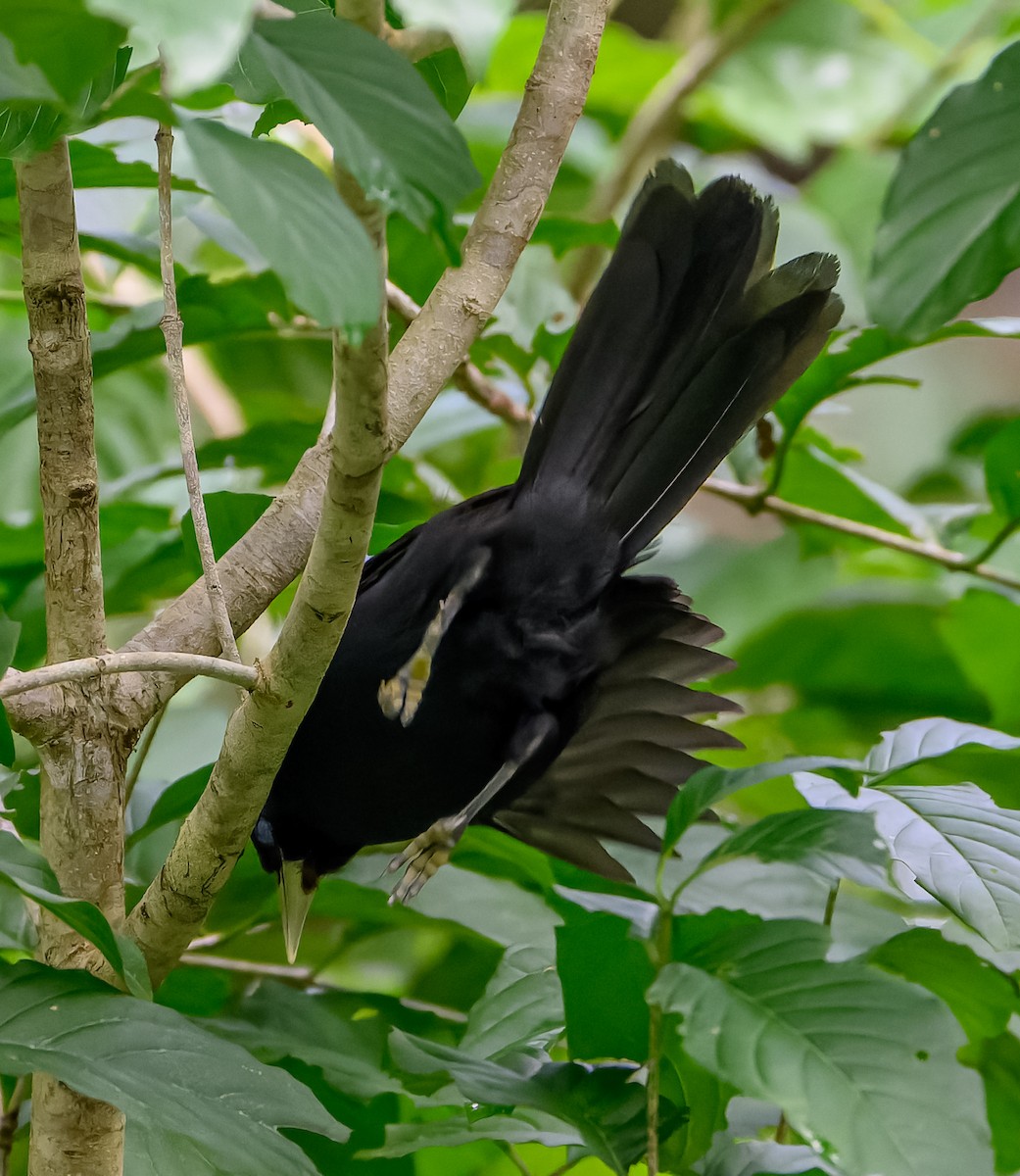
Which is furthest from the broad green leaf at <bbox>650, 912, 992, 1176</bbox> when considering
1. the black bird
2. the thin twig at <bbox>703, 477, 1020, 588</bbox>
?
the thin twig at <bbox>703, 477, 1020, 588</bbox>

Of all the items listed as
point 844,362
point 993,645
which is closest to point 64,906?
point 844,362

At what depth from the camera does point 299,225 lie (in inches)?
18.8

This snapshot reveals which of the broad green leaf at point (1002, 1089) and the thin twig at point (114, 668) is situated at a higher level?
the thin twig at point (114, 668)

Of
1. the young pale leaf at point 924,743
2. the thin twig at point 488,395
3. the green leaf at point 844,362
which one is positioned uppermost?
the thin twig at point 488,395

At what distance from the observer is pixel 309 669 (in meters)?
0.75

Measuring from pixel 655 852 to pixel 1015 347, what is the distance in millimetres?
4138

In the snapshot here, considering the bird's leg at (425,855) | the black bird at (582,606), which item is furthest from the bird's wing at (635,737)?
the bird's leg at (425,855)

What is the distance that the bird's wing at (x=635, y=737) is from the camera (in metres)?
1.27

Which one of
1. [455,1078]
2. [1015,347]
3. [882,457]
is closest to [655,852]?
[455,1078]

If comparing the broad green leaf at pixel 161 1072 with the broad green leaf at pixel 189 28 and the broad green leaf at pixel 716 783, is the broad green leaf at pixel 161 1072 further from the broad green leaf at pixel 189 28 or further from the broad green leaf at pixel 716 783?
the broad green leaf at pixel 189 28

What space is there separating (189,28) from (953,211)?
564 mm

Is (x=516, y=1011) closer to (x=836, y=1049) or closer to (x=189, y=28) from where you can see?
(x=836, y=1049)

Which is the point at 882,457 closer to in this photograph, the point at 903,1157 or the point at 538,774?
the point at 538,774

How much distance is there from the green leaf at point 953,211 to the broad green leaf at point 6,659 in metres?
0.65
